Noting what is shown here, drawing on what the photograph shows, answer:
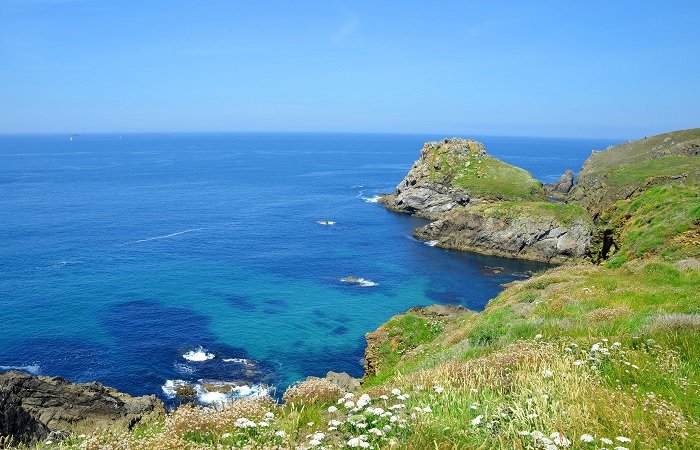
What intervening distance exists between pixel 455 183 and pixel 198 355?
93.4 meters

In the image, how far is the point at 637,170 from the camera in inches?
5010

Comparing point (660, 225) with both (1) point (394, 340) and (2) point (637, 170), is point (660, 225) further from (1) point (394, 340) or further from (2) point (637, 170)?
(2) point (637, 170)

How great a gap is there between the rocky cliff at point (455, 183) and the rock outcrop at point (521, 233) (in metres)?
22.1

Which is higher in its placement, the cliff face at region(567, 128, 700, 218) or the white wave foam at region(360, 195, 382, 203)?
the cliff face at region(567, 128, 700, 218)

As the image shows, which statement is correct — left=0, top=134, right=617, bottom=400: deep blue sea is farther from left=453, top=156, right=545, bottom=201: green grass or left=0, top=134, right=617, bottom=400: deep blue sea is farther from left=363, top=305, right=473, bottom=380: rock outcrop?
left=453, top=156, right=545, bottom=201: green grass

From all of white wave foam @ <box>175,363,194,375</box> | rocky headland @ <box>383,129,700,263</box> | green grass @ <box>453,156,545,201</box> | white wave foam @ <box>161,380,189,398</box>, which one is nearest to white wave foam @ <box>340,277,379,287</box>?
rocky headland @ <box>383,129,700,263</box>

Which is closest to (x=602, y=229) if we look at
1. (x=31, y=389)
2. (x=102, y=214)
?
(x=31, y=389)

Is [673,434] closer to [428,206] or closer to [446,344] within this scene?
[446,344]

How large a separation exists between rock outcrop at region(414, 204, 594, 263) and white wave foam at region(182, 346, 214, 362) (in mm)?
57311

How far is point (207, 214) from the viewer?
120 metres

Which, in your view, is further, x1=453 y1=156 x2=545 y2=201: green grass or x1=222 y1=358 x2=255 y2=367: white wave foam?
x1=453 y1=156 x2=545 y2=201: green grass

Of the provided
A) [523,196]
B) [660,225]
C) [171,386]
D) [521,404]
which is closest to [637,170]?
[523,196]

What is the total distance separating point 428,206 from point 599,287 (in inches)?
4120

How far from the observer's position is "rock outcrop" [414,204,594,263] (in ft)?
295
